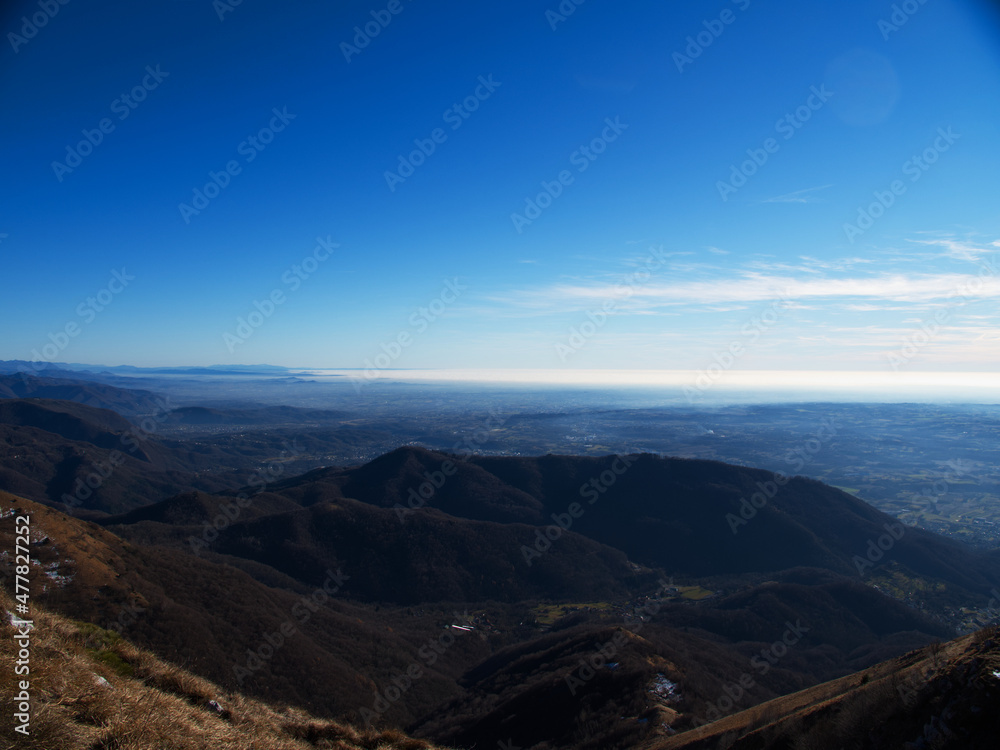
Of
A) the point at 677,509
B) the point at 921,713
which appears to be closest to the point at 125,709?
the point at 921,713

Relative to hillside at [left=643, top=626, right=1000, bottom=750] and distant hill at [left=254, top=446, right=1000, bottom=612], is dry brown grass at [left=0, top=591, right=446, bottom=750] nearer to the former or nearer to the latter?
hillside at [left=643, top=626, right=1000, bottom=750]

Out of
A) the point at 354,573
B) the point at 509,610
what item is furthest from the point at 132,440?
the point at 509,610

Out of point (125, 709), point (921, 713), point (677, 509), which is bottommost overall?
point (677, 509)

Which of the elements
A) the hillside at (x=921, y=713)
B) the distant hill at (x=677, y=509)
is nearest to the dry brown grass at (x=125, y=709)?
the hillside at (x=921, y=713)

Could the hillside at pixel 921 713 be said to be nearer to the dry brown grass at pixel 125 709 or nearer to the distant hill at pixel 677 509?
the dry brown grass at pixel 125 709

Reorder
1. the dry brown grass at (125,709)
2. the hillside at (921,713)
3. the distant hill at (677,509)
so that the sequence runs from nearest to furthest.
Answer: the dry brown grass at (125,709) < the hillside at (921,713) < the distant hill at (677,509)

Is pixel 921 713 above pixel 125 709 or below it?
below

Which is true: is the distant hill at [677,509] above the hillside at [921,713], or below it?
below

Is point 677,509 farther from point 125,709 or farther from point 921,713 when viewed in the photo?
point 125,709

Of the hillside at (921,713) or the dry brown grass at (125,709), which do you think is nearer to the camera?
the dry brown grass at (125,709)
